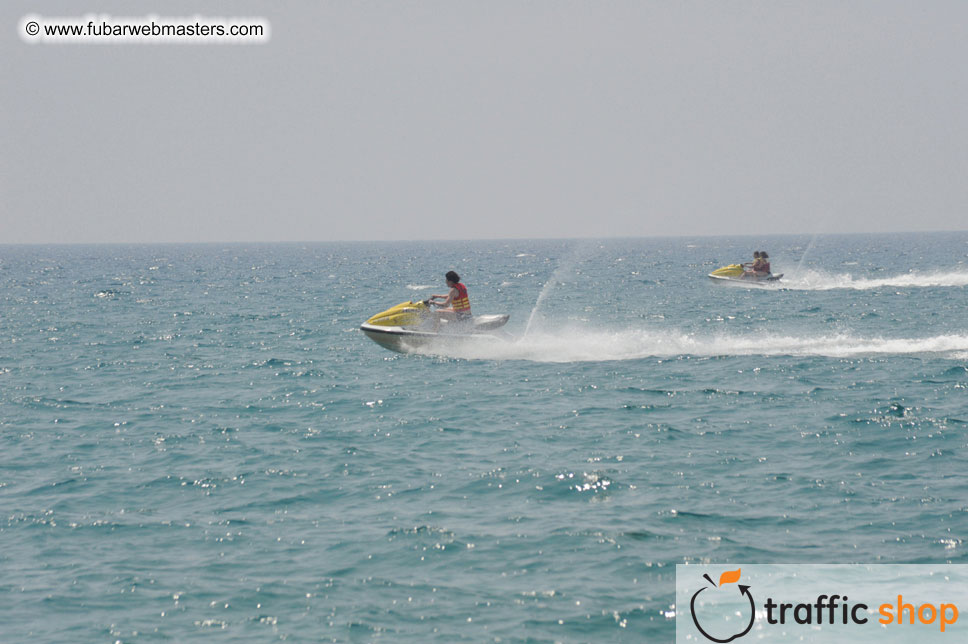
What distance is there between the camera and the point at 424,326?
23.7 meters

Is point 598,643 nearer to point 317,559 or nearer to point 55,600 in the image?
point 317,559

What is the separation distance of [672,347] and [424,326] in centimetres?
784

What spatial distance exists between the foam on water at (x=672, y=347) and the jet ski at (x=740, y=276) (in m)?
17.7

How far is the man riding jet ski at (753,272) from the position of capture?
4638 cm

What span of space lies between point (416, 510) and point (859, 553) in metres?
5.29

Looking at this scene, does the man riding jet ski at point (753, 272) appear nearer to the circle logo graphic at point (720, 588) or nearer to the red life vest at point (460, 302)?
the red life vest at point (460, 302)

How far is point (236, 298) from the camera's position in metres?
56.8

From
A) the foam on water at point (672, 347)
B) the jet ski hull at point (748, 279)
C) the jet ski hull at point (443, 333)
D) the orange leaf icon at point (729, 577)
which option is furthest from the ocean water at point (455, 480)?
the jet ski hull at point (748, 279)

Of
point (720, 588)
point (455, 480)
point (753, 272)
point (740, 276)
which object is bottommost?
point (720, 588)

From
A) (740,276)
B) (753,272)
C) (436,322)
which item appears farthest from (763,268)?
(436,322)

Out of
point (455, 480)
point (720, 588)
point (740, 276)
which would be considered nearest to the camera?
point (720, 588)

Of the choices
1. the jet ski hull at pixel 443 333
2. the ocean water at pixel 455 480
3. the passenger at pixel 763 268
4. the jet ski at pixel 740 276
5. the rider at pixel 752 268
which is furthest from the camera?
the jet ski at pixel 740 276

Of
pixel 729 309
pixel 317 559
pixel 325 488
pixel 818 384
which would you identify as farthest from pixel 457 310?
pixel 729 309

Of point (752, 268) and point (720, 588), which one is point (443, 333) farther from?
point (752, 268)
